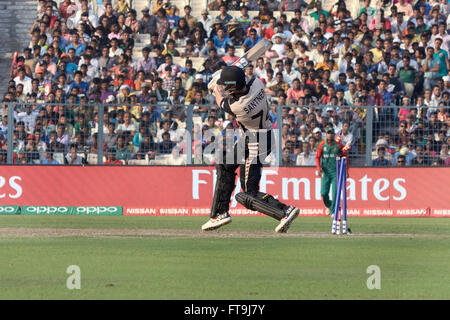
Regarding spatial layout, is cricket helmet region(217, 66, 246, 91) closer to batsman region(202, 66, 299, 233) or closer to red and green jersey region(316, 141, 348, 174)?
batsman region(202, 66, 299, 233)

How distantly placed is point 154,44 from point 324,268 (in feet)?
56.2

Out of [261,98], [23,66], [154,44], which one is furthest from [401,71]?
[261,98]

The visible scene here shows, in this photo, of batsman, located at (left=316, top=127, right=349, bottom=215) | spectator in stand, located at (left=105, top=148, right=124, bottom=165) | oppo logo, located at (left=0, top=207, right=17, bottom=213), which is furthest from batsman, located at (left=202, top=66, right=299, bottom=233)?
oppo logo, located at (left=0, top=207, right=17, bottom=213)

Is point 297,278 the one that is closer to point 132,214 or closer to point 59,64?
point 132,214

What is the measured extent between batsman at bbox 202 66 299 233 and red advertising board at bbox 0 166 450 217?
8.89m

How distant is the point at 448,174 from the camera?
22375 mm

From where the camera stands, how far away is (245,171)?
516 inches

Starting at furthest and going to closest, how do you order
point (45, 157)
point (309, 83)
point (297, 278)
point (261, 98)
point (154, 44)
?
1. point (154, 44)
2. point (309, 83)
3. point (45, 157)
4. point (261, 98)
5. point (297, 278)

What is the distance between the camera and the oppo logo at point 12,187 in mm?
22328

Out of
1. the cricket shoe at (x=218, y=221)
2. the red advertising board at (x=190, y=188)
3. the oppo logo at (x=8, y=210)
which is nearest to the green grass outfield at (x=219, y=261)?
the cricket shoe at (x=218, y=221)

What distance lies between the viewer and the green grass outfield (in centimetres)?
900

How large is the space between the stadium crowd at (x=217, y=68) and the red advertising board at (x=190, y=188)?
1.06ft

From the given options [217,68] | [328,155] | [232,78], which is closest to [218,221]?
[232,78]

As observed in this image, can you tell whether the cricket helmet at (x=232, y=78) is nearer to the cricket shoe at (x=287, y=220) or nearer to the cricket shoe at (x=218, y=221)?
the cricket shoe at (x=287, y=220)
